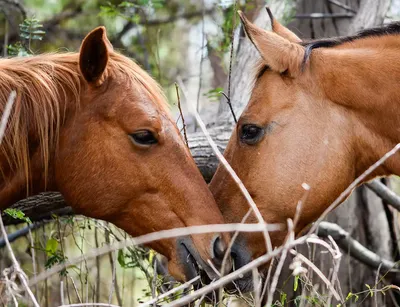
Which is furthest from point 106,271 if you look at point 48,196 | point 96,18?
point 48,196

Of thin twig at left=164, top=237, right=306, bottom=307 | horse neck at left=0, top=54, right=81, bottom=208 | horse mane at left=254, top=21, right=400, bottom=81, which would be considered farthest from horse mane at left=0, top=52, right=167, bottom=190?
thin twig at left=164, top=237, right=306, bottom=307

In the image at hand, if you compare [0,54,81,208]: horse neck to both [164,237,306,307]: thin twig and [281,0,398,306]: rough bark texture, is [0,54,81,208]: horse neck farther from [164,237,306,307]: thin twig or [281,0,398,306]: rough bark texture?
[281,0,398,306]: rough bark texture

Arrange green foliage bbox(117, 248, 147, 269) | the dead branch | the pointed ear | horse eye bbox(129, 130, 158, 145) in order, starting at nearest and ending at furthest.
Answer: horse eye bbox(129, 130, 158, 145) → the pointed ear → green foliage bbox(117, 248, 147, 269) → the dead branch

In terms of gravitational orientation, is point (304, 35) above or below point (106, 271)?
above

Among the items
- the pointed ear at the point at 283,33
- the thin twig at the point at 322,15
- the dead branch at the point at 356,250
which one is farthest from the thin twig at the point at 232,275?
the thin twig at the point at 322,15

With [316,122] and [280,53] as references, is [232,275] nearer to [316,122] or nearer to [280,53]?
[316,122]

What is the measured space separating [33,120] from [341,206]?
3.35 m

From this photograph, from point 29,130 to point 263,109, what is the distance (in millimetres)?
1233

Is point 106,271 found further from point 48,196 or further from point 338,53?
point 338,53

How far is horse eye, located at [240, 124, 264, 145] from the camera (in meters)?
3.90

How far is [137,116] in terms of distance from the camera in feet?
12.1

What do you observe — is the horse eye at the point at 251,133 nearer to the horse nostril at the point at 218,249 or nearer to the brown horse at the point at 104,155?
the brown horse at the point at 104,155

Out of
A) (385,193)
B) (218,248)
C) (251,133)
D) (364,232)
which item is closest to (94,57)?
(251,133)

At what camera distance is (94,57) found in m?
3.66
